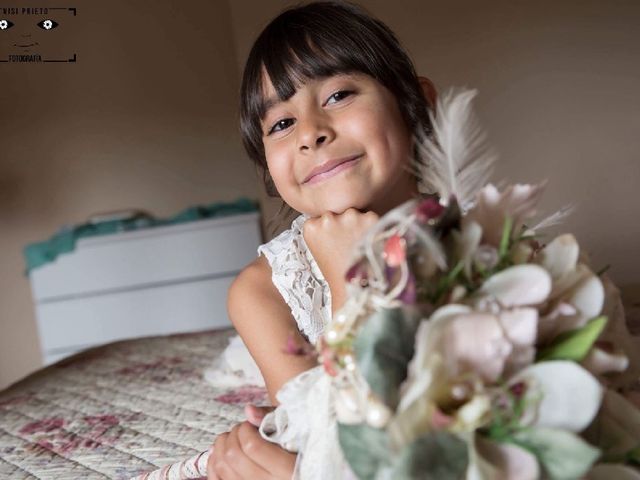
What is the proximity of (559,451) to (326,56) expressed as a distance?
78cm

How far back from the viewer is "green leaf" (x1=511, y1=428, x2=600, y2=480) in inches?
18.9

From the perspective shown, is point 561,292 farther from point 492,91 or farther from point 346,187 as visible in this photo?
point 492,91

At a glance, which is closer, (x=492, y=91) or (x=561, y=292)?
(x=561, y=292)

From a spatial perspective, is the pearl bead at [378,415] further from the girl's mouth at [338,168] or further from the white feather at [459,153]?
the girl's mouth at [338,168]

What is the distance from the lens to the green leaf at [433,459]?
0.46m

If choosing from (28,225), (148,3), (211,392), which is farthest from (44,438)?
(148,3)

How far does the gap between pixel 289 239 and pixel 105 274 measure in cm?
258

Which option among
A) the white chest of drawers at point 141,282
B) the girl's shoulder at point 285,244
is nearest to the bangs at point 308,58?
the girl's shoulder at point 285,244

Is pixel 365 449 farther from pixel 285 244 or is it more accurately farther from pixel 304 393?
pixel 285 244

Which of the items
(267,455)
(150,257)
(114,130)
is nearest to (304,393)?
(267,455)

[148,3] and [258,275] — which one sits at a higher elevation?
[148,3]

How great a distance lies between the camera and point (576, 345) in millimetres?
542

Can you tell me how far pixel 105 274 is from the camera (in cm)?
364
